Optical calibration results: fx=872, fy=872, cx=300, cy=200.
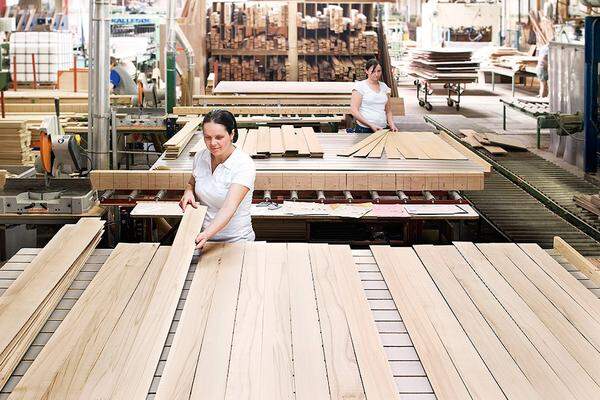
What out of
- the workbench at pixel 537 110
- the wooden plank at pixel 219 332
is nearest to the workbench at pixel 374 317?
the wooden plank at pixel 219 332

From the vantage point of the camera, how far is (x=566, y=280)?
370cm

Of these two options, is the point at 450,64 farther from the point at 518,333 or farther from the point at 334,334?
the point at 334,334

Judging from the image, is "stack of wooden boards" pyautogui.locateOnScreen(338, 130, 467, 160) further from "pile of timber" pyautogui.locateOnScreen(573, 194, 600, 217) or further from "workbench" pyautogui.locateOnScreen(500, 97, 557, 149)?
"workbench" pyautogui.locateOnScreen(500, 97, 557, 149)

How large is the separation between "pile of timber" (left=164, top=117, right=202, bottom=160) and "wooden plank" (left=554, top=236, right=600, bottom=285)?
12.0 feet

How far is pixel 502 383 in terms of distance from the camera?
268 cm

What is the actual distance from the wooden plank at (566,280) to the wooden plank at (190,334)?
145 cm

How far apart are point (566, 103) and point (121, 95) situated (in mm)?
6187

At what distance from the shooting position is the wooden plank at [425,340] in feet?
8.67

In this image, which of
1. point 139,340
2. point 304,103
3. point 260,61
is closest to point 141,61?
point 260,61

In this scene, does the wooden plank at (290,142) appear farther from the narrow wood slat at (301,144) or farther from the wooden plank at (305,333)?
the wooden plank at (305,333)

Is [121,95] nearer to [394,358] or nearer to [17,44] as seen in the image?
[17,44]

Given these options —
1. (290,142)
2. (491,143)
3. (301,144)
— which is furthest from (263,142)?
(491,143)

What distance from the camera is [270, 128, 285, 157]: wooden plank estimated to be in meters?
7.00

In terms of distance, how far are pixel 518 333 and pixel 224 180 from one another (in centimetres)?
212
